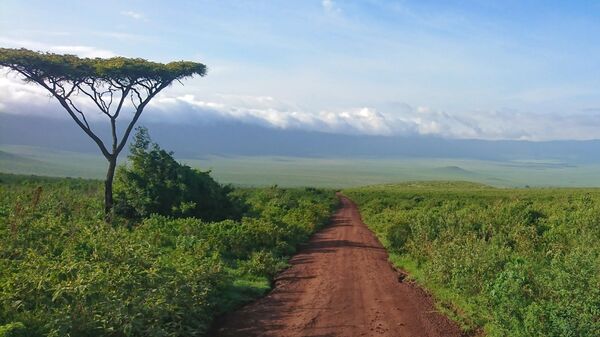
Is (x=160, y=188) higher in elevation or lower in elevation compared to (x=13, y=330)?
higher

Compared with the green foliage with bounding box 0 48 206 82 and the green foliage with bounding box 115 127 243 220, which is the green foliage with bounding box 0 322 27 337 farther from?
the green foliage with bounding box 0 48 206 82

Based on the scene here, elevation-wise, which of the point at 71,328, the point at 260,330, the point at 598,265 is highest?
the point at 598,265

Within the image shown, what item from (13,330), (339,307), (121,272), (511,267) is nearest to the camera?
(13,330)

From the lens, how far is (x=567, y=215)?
18703mm

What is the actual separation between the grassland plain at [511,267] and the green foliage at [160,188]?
28.3 feet

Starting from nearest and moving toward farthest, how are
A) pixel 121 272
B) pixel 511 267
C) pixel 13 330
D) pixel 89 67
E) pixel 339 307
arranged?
pixel 13 330, pixel 121 272, pixel 511 267, pixel 339 307, pixel 89 67

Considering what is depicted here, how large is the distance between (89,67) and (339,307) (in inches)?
651

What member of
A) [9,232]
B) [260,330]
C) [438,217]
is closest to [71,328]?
[260,330]

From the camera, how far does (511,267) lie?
1072 centimetres

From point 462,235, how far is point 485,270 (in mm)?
4622

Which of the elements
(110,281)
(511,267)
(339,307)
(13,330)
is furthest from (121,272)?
(511,267)

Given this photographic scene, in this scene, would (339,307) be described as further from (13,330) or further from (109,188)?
(109,188)

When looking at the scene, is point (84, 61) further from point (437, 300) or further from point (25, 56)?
point (437, 300)

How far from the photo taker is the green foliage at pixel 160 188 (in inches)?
906
